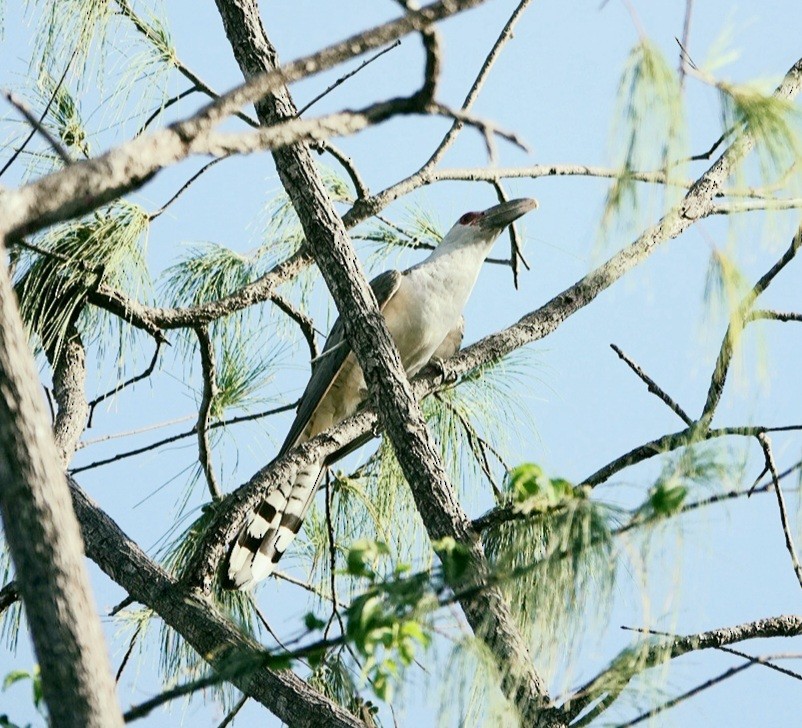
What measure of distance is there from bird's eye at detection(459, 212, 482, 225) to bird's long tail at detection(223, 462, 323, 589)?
1193mm

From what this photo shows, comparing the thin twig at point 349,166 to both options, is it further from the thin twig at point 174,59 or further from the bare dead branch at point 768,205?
the bare dead branch at point 768,205

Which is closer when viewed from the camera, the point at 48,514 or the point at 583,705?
the point at 48,514

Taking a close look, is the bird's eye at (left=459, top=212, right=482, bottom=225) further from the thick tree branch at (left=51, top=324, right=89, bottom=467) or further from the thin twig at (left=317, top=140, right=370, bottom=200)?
the thick tree branch at (left=51, top=324, right=89, bottom=467)

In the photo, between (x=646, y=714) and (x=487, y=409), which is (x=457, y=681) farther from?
(x=487, y=409)

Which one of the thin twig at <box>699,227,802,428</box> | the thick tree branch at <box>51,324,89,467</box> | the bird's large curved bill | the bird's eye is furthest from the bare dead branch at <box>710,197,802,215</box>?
the bird's eye

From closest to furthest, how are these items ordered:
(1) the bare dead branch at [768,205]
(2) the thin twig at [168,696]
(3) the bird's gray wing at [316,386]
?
(2) the thin twig at [168,696] < (1) the bare dead branch at [768,205] < (3) the bird's gray wing at [316,386]

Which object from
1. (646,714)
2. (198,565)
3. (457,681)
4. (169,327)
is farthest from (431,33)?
(169,327)

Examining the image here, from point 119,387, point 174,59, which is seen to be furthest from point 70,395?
point 174,59

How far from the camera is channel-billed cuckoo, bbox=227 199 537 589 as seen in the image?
137 inches

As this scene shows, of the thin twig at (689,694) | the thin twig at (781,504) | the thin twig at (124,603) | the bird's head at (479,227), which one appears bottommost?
the thin twig at (689,694)

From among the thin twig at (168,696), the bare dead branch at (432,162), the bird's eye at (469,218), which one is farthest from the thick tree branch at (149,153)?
the bird's eye at (469,218)

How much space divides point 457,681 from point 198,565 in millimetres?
1090

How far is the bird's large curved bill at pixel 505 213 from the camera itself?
380cm

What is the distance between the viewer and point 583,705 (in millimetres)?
2014
